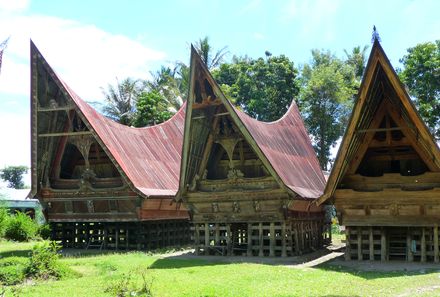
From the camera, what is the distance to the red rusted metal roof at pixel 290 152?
20.7m

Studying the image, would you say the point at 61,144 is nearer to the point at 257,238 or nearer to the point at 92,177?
the point at 92,177

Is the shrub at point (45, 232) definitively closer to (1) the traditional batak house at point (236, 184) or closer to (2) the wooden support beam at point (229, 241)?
(1) the traditional batak house at point (236, 184)

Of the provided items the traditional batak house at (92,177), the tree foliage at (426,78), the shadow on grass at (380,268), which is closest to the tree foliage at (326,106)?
the tree foliage at (426,78)

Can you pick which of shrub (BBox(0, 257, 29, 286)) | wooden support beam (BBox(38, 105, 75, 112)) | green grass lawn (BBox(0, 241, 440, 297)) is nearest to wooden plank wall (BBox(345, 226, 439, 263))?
green grass lawn (BBox(0, 241, 440, 297))

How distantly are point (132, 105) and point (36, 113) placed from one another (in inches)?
1077

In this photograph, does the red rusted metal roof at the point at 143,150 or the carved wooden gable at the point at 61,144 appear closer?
the red rusted metal roof at the point at 143,150

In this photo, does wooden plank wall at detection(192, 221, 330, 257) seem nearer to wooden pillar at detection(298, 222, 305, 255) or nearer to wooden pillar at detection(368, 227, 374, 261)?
A: wooden pillar at detection(298, 222, 305, 255)

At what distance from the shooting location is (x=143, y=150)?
2709cm

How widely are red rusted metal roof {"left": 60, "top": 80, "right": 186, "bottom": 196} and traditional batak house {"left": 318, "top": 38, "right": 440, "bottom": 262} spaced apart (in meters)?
8.85

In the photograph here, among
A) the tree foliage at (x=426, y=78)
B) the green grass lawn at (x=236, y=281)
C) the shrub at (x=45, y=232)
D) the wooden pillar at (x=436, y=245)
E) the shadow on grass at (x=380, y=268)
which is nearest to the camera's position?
the green grass lawn at (x=236, y=281)

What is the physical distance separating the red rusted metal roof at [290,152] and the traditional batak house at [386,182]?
2.05m

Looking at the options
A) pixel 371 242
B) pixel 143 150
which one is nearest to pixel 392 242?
pixel 371 242

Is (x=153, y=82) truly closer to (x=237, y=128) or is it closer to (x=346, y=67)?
(x=346, y=67)

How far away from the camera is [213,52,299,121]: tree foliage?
44750mm
